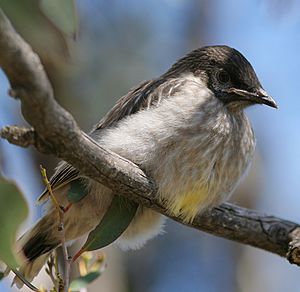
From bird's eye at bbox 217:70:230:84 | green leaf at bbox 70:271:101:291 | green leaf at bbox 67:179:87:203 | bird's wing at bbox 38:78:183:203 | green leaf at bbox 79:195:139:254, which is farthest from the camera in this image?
bird's eye at bbox 217:70:230:84

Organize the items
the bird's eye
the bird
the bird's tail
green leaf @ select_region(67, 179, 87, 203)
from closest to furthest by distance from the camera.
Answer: green leaf @ select_region(67, 179, 87, 203)
the bird
the bird's tail
the bird's eye

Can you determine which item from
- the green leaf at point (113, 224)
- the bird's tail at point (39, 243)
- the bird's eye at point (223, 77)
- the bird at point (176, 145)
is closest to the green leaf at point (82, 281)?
the green leaf at point (113, 224)

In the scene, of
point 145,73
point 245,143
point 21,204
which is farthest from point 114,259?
point 21,204

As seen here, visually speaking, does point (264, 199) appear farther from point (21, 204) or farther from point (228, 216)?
point (21, 204)

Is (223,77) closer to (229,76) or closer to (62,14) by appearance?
(229,76)

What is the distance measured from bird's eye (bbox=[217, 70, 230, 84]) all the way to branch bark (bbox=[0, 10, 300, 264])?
0.64m

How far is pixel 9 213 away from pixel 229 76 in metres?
2.03

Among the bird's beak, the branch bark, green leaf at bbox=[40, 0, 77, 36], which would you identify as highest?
the bird's beak

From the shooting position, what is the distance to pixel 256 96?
11.2 feet

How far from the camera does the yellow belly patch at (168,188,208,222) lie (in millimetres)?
3080

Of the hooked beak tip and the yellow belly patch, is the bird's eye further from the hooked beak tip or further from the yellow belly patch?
the yellow belly patch

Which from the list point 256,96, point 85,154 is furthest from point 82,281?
point 256,96

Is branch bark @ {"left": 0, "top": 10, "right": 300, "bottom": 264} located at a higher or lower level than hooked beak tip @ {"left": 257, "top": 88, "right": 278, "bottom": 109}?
lower

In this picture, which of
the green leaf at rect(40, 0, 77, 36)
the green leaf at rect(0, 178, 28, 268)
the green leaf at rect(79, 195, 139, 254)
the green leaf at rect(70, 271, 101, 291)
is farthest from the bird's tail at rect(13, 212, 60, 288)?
the green leaf at rect(40, 0, 77, 36)
